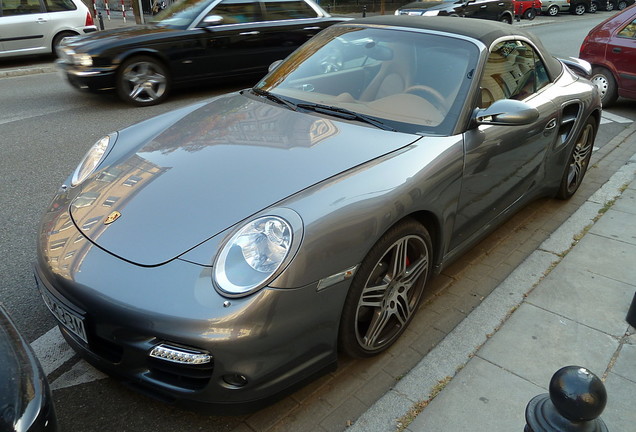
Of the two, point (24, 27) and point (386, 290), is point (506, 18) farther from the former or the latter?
point (386, 290)

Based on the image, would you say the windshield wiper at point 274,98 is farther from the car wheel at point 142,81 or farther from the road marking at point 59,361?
the car wheel at point 142,81

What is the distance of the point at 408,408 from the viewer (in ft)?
7.78

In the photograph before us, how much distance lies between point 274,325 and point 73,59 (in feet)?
20.2

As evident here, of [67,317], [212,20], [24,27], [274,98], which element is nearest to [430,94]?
[274,98]

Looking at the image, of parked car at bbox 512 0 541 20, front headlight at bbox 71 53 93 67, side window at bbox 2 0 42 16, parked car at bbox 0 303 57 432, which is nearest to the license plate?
parked car at bbox 0 303 57 432

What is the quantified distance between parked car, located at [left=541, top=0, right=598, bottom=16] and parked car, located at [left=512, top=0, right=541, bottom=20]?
2.19m

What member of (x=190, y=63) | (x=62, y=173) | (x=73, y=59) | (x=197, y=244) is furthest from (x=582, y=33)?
(x=197, y=244)

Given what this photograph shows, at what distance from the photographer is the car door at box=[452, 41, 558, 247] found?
9.70 ft

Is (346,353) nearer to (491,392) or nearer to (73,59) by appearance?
(491,392)

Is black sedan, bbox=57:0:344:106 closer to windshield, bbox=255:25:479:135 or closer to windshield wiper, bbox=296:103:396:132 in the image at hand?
windshield, bbox=255:25:479:135

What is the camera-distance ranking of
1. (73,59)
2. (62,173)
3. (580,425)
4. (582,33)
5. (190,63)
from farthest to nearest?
(582,33) < (190,63) < (73,59) < (62,173) < (580,425)

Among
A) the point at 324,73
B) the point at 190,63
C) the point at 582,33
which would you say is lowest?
the point at 582,33

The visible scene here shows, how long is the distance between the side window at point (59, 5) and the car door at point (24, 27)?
0.12m

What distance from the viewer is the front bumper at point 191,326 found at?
193cm
